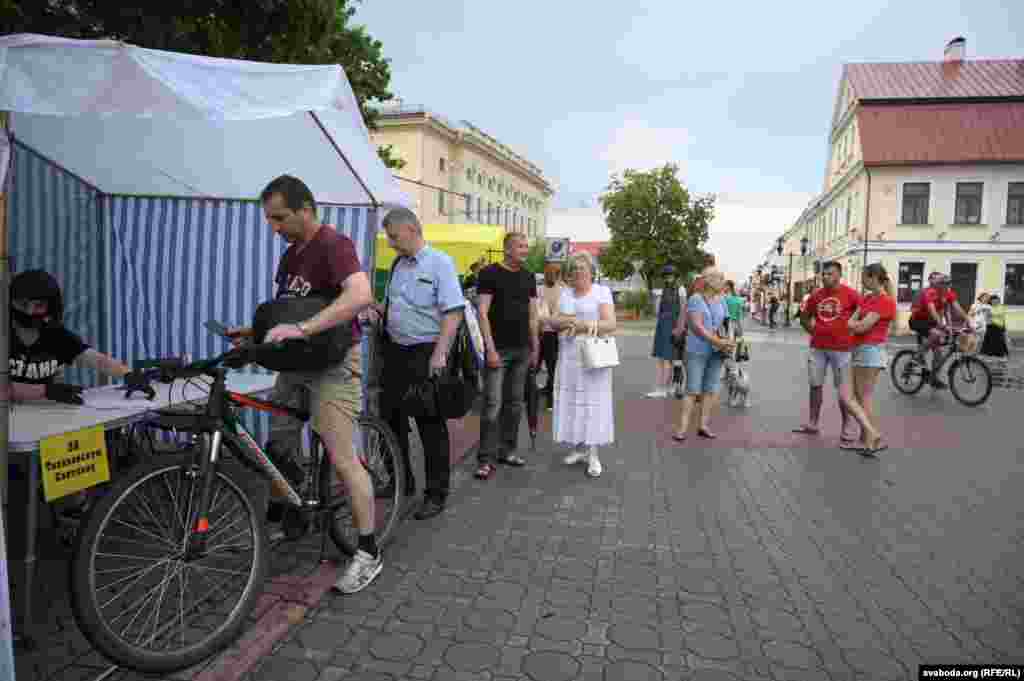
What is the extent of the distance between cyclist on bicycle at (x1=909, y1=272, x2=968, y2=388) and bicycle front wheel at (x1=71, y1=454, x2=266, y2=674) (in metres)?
10.6

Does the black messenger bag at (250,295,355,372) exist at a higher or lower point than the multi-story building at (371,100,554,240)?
lower

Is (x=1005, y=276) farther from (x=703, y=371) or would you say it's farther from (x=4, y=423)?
(x=4, y=423)

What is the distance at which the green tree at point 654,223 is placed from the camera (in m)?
47.8

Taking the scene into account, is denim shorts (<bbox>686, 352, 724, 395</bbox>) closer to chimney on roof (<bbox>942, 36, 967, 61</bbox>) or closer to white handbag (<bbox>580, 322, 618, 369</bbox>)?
white handbag (<bbox>580, 322, 618, 369</bbox>)

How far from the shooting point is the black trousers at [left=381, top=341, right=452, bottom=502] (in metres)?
4.43

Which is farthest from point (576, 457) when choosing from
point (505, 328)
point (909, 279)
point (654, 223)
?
point (654, 223)

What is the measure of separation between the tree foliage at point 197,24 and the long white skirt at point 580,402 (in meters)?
4.54

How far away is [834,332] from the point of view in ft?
23.7

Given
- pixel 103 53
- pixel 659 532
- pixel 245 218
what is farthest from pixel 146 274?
pixel 659 532

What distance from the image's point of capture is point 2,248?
251cm

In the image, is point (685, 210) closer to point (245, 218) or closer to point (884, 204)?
point (884, 204)

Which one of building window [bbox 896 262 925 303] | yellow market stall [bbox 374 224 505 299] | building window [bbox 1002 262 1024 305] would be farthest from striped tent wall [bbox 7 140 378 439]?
building window [bbox 1002 262 1024 305]

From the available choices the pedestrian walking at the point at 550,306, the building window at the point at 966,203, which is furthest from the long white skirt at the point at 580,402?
the building window at the point at 966,203

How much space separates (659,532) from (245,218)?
377 cm
